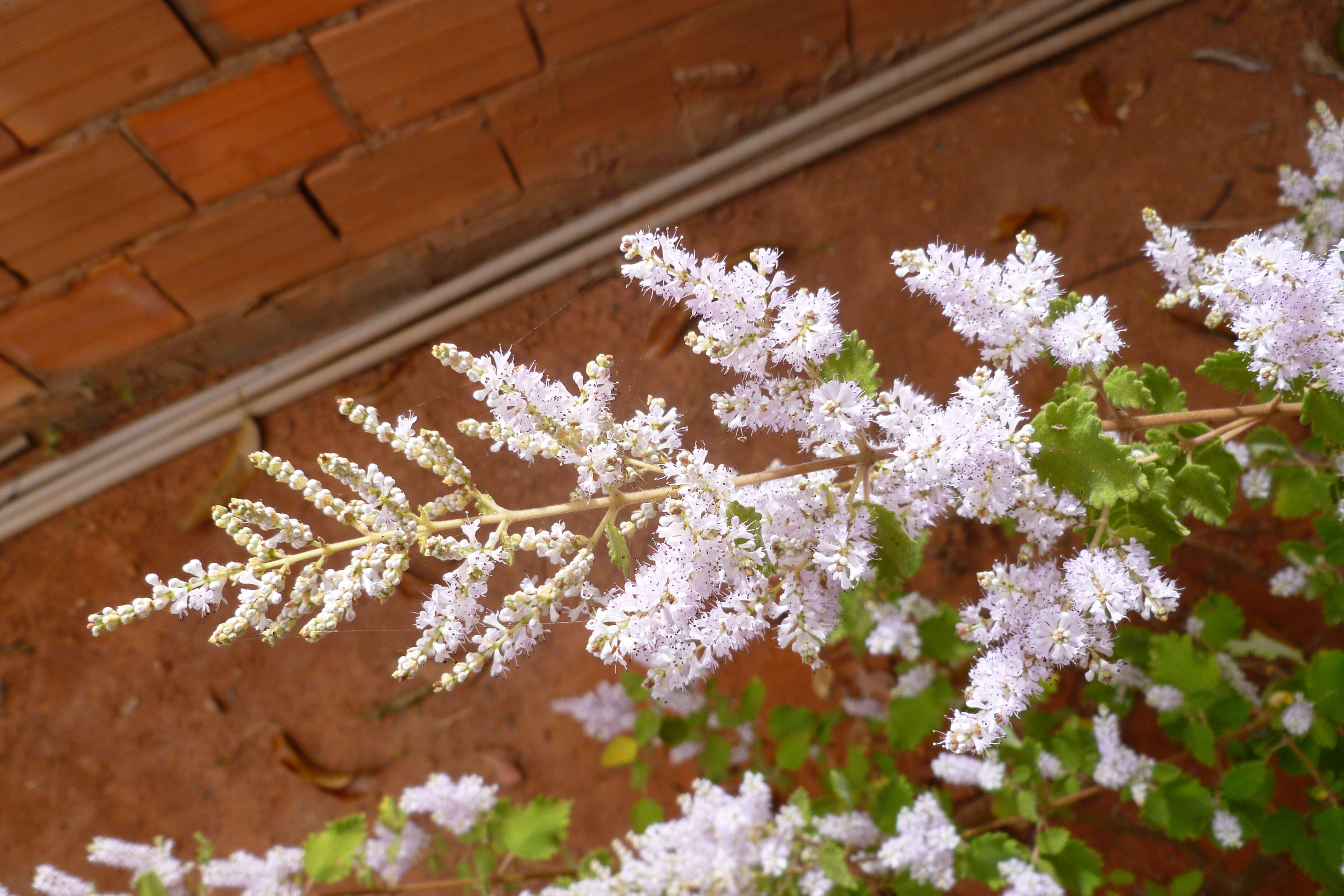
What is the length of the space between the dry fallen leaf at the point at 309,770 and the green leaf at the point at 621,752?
0.77 m

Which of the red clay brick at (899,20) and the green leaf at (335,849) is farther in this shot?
the red clay brick at (899,20)

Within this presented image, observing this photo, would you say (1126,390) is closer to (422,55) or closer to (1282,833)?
(1282,833)

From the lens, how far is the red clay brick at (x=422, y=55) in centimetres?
213

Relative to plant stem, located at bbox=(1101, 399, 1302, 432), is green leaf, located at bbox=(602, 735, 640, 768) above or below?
above

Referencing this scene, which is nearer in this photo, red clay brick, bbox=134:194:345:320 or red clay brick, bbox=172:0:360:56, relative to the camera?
red clay brick, bbox=172:0:360:56

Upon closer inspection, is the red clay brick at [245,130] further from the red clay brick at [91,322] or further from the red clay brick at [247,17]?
the red clay brick at [91,322]

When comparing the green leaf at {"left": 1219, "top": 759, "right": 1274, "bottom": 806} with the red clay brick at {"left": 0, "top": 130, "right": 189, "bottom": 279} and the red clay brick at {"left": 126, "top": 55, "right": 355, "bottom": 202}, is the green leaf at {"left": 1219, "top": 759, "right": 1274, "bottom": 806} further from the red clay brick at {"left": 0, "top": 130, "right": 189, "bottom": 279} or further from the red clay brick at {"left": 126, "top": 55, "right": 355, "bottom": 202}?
the red clay brick at {"left": 0, "top": 130, "right": 189, "bottom": 279}

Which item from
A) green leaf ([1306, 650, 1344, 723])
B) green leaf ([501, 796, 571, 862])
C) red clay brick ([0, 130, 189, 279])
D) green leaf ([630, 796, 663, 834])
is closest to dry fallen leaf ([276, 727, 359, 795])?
green leaf ([501, 796, 571, 862])

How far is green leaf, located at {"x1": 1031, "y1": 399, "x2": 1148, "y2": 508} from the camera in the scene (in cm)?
95

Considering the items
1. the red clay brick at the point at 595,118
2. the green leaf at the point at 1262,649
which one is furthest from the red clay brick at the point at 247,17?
the green leaf at the point at 1262,649

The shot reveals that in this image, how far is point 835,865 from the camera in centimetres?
157

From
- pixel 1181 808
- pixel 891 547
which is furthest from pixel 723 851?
pixel 891 547

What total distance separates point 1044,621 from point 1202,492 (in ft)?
0.87

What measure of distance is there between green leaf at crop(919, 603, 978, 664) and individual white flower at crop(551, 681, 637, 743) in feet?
2.72
